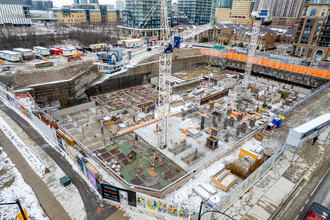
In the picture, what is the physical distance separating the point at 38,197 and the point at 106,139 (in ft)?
41.9

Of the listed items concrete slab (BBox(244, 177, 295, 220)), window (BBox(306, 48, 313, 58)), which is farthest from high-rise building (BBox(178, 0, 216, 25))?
concrete slab (BBox(244, 177, 295, 220))

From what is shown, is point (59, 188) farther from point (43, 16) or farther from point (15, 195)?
point (43, 16)

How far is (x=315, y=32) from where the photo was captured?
69188mm

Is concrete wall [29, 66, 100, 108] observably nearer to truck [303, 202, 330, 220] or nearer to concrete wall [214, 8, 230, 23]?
truck [303, 202, 330, 220]

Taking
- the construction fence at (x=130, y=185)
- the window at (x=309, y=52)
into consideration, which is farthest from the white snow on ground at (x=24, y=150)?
the window at (x=309, y=52)

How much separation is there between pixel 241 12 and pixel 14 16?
531 ft

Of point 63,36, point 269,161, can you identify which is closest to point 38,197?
point 269,161

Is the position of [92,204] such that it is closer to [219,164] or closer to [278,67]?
[219,164]

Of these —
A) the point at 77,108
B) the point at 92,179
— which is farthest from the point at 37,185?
the point at 77,108

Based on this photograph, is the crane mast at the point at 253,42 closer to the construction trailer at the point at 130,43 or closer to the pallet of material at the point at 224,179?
the pallet of material at the point at 224,179

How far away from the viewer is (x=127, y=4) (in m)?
98.2

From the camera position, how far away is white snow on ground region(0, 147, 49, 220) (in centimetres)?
1905

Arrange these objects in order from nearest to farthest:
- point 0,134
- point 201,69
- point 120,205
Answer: point 120,205, point 0,134, point 201,69

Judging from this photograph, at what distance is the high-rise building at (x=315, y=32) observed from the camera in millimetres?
66562
